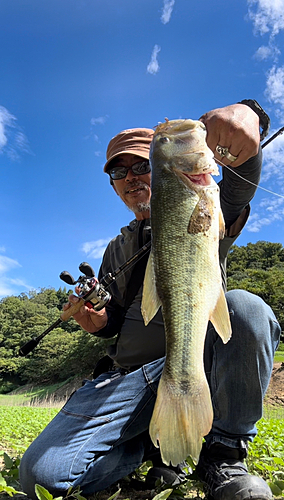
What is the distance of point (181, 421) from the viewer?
1.72m

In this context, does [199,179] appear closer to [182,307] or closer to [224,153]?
[224,153]

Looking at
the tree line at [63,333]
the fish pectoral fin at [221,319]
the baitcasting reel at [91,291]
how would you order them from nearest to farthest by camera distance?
1. the fish pectoral fin at [221,319]
2. the baitcasting reel at [91,291]
3. the tree line at [63,333]

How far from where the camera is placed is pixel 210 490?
7.36 ft

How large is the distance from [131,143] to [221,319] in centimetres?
242

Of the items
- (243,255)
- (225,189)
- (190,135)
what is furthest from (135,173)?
(243,255)

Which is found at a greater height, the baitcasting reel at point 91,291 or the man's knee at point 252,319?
the baitcasting reel at point 91,291

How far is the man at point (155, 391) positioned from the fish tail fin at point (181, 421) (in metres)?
0.60

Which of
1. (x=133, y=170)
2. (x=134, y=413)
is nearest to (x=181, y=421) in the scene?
(x=134, y=413)

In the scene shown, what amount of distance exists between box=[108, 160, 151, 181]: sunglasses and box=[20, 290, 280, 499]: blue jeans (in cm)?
161

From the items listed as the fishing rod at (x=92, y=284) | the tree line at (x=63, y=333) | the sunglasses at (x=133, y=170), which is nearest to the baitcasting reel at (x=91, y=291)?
the fishing rod at (x=92, y=284)

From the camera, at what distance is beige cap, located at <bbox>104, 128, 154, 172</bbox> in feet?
11.7

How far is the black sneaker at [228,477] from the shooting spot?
6.52ft

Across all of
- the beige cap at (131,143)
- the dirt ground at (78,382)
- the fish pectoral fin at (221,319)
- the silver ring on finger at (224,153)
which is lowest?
the dirt ground at (78,382)

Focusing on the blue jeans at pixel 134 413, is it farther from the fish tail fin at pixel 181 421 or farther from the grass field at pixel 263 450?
the fish tail fin at pixel 181 421
